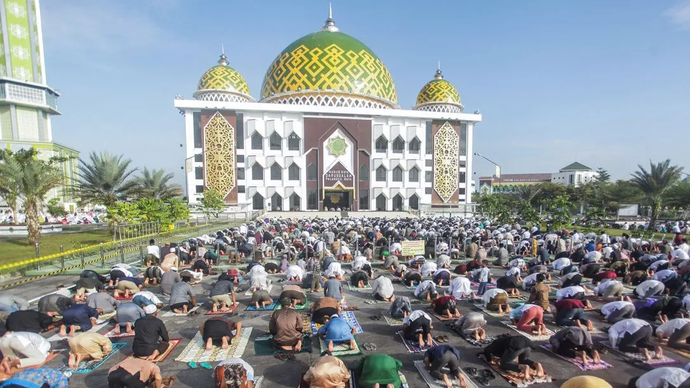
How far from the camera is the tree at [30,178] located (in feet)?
52.6

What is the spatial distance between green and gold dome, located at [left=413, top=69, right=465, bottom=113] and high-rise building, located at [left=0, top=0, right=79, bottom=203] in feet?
150

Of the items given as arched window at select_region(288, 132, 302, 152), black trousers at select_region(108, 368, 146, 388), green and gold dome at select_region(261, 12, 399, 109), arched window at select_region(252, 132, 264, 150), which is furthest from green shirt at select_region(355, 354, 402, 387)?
green and gold dome at select_region(261, 12, 399, 109)

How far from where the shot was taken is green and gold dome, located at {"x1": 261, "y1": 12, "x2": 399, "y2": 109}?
1620 inches

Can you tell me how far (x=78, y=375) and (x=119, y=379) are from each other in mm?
1789

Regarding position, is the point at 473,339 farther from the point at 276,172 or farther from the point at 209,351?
the point at 276,172

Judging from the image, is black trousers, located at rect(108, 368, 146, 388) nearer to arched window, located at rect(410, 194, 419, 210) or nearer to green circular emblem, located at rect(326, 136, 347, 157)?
green circular emblem, located at rect(326, 136, 347, 157)

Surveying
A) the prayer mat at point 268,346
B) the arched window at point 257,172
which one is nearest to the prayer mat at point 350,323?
the prayer mat at point 268,346

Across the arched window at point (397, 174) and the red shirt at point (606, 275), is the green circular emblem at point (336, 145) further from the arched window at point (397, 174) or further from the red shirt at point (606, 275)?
the red shirt at point (606, 275)

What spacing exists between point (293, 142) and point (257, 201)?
8.25 m

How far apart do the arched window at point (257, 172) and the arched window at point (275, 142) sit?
260 centimetres

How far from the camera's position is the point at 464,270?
12.4 meters

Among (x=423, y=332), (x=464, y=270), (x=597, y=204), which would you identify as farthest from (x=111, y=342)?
(x=597, y=204)

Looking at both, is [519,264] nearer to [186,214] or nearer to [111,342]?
[111,342]

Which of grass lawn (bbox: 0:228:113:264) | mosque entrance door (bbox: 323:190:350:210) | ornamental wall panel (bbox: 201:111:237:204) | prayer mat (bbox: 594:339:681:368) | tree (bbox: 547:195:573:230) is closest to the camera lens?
prayer mat (bbox: 594:339:681:368)
